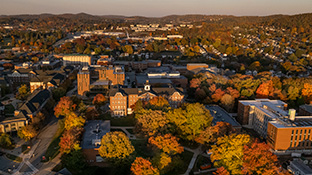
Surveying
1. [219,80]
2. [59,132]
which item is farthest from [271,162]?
[219,80]

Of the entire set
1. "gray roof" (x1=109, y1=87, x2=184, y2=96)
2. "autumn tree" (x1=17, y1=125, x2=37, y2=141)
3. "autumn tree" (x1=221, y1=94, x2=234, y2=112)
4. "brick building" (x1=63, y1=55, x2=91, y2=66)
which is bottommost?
"autumn tree" (x1=17, y1=125, x2=37, y2=141)

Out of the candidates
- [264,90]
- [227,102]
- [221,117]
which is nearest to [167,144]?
[221,117]

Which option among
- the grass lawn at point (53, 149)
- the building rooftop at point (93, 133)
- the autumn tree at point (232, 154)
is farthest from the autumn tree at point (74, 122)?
the autumn tree at point (232, 154)

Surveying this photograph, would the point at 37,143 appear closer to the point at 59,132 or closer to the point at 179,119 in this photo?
the point at 59,132

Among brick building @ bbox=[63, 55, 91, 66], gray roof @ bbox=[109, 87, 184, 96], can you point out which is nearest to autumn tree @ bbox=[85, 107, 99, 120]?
gray roof @ bbox=[109, 87, 184, 96]

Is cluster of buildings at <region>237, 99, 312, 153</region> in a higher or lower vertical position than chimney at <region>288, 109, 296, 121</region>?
lower

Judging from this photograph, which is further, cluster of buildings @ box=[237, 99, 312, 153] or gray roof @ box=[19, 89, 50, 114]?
gray roof @ box=[19, 89, 50, 114]

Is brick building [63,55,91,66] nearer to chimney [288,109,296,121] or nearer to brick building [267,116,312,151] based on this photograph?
brick building [267,116,312,151]
